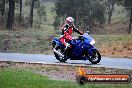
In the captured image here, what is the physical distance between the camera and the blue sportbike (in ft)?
57.6

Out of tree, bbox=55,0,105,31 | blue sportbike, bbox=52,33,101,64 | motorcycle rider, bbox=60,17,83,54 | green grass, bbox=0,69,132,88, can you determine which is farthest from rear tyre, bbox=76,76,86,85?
tree, bbox=55,0,105,31

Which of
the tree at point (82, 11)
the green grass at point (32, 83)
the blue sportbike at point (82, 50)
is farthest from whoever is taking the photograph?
the tree at point (82, 11)

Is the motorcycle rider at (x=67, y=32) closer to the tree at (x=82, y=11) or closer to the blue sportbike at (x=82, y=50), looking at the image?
the blue sportbike at (x=82, y=50)

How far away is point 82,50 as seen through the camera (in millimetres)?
17750

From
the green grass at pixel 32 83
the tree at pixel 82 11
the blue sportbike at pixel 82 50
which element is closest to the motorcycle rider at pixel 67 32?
the blue sportbike at pixel 82 50

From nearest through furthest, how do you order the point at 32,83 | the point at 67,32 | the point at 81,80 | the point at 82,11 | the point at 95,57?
the point at 81,80, the point at 32,83, the point at 95,57, the point at 67,32, the point at 82,11

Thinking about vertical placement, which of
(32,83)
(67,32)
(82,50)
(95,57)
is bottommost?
(95,57)

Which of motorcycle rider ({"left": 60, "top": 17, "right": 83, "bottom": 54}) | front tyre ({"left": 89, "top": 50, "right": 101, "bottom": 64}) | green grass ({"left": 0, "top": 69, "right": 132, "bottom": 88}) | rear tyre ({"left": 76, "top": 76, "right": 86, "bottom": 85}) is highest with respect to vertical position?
motorcycle rider ({"left": 60, "top": 17, "right": 83, "bottom": 54})

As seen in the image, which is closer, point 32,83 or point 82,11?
point 32,83

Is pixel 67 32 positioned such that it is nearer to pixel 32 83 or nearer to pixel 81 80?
pixel 32 83

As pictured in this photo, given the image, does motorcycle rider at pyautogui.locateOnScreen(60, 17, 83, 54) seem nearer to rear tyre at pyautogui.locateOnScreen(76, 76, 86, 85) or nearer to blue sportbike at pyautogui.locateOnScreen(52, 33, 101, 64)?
blue sportbike at pyautogui.locateOnScreen(52, 33, 101, 64)

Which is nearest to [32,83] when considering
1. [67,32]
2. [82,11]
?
[67,32]

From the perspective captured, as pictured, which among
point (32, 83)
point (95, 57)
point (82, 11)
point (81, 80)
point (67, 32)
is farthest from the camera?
point (82, 11)

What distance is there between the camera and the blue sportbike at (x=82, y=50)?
17.5m
